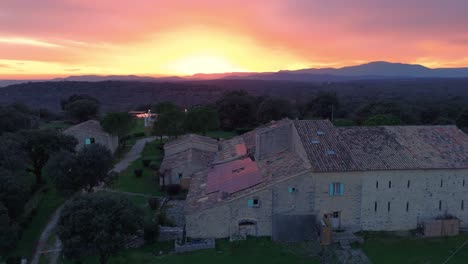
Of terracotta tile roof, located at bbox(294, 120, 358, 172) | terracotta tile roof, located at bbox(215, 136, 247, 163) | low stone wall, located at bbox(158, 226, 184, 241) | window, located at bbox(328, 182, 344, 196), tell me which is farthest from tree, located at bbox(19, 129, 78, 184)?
window, located at bbox(328, 182, 344, 196)

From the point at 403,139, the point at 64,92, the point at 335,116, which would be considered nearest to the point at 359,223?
the point at 403,139

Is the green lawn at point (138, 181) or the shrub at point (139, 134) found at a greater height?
the shrub at point (139, 134)

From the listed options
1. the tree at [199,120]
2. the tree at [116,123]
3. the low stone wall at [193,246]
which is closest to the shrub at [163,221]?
the low stone wall at [193,246]

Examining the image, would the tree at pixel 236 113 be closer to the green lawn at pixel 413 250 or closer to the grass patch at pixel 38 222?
the grass patch at pixel 38 222

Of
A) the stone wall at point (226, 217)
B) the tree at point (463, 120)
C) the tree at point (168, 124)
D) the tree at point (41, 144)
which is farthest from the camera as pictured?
the tree at point (463, 120)

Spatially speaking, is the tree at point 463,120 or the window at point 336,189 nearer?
the window at point 336,189

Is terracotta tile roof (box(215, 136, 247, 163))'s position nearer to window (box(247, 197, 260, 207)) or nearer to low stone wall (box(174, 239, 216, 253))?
window (box(247, 197, 260, 207))
